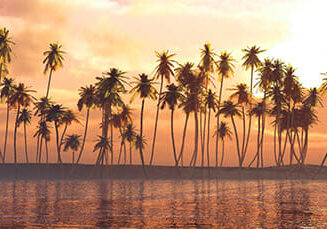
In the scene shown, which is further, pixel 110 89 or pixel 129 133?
pixel 129 133

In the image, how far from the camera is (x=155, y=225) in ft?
73.9

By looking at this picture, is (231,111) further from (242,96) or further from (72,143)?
(72,143)

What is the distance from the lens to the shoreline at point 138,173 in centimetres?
9600

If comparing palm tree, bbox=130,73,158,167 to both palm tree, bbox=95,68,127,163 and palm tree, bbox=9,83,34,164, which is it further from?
palm tree, bbox=9,83,34,164

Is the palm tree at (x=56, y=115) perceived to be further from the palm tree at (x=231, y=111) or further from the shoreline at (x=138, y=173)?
the palm tree at (x=231, y=111)

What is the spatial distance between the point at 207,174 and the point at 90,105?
2947cm

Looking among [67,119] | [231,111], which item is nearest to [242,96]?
[231,111]

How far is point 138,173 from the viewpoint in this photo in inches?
3787

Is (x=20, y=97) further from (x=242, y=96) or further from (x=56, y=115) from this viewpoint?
(x=242, y=96)

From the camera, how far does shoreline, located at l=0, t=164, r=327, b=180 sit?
96.0 metres

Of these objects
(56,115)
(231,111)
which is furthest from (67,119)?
(231,111)

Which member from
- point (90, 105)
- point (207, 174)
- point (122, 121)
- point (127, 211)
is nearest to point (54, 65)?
point (90, 105)

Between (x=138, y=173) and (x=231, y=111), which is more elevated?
(x=231, y=111)

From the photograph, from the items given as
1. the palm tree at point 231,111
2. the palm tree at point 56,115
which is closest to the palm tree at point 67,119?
the palm tree at point 56,115
